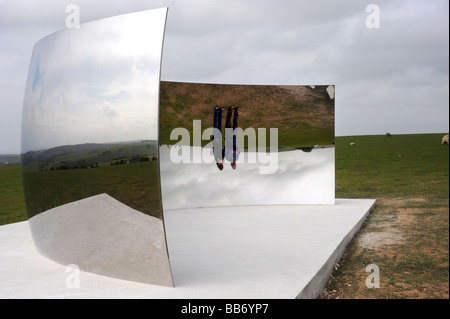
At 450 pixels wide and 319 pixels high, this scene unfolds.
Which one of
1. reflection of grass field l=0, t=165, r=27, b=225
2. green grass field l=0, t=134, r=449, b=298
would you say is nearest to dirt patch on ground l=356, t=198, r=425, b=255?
green grass field l=0, t=134, r=449, b=298

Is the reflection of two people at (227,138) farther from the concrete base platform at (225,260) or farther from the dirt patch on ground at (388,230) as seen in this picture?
the dirt patch on ground at (388,230)

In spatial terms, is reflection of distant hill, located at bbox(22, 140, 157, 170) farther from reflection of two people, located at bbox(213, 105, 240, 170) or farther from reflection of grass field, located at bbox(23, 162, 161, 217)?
reflection of two people, located at bbox(213, 105, 240, 170)

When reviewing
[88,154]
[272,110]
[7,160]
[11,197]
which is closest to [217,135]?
[272,110]

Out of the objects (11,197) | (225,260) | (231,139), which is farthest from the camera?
(11,197)

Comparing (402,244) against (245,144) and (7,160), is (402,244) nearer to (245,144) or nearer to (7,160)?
(245,144)

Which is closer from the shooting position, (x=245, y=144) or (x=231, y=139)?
(x=231, y=139)

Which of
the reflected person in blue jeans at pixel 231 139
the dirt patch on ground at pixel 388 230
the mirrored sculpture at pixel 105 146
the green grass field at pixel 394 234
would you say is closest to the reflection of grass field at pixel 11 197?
the green grass field at pixel 394 234
